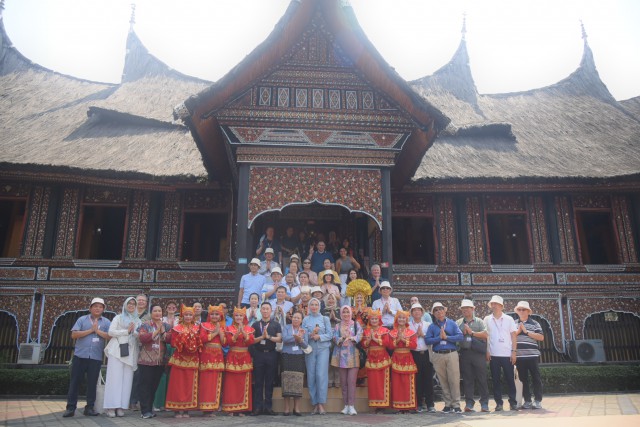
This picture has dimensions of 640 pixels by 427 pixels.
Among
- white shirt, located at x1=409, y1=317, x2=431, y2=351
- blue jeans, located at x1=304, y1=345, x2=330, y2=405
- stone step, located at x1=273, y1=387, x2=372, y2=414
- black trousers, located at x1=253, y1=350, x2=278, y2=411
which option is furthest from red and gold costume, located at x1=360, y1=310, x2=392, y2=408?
black trousers, located at x1=253, y1=350, x2=278, y2=411

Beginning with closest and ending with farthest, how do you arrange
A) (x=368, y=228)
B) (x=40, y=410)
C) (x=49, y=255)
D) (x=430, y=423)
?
(x=430, y=423), (x=40, y=410), (x=368, y=228), (x=49, y=255)

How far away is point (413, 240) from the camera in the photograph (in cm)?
1283

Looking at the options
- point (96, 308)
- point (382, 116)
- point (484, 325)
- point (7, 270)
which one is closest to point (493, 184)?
point (382, 116)

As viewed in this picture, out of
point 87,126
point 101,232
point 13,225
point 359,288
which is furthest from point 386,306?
point 87,126

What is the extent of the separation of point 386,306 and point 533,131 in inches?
420

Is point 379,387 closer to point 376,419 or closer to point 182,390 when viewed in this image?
point 376,419

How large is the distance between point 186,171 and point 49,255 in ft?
13.4

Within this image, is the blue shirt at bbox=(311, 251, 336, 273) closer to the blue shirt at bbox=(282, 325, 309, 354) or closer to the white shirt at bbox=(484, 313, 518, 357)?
the blue shirt at bbox=(282, 325, 309, 354)

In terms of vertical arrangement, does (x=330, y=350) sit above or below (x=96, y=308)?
below

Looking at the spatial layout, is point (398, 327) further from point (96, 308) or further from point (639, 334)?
point (639, 334)

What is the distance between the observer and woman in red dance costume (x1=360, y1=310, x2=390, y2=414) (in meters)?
6.61

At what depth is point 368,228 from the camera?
10.9 meters

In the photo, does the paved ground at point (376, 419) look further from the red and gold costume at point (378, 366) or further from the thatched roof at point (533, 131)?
the thatched roof at point (533, 131)

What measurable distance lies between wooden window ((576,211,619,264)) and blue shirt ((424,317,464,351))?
309 inches
